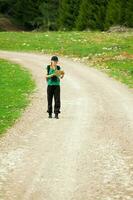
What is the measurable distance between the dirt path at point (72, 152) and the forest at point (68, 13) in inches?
2015

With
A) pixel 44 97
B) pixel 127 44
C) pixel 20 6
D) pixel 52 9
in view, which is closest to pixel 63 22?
pixel 52 9

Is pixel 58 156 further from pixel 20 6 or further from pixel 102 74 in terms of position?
pixel 20 6

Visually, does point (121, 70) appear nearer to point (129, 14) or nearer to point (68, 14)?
point (129, 14)

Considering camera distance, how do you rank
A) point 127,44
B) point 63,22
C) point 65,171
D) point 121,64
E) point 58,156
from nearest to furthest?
point 65,171, point 58,156, point 121,64, point 127,44, point 63,22

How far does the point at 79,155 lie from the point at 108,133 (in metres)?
3.15

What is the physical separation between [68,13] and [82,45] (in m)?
38.1

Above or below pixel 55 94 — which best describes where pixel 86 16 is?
above

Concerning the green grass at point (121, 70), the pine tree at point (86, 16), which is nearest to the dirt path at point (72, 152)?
the green grass at point (121, 70)

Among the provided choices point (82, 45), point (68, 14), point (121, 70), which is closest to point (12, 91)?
point (121, 70)

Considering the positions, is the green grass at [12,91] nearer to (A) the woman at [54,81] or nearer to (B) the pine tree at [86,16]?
(A) the woman at [54,81]

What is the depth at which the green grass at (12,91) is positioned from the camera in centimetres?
2159

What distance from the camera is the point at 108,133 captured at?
17922mm

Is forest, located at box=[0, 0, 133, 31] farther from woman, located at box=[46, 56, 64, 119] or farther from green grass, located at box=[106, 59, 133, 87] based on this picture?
woman, located at box=[46, 56, 64, 119]

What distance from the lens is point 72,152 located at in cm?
1536
